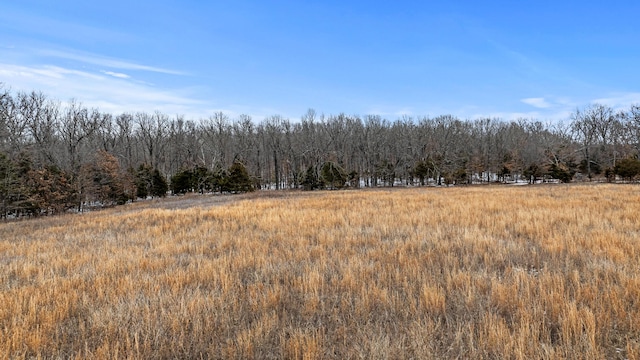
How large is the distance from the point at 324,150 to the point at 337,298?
48304 millimetres

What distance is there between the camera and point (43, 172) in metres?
22.9

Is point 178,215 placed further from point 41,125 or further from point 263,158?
point 263,158

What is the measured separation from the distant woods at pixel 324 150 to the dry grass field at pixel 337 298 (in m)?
29.5

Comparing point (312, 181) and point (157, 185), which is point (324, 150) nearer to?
point (312, 181)

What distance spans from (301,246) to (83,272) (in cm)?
452

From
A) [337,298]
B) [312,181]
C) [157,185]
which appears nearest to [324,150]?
[312,181]

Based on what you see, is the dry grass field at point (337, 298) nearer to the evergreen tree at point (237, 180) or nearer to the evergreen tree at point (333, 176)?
the evergreen tree at point (237, 180)

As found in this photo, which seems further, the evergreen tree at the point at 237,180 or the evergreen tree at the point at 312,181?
the evergreen tree at the point at 312,181

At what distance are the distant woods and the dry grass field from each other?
2955 cm

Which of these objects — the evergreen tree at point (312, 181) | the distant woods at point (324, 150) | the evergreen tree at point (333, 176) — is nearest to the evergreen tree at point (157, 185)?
the distant woods at point (324, 150)

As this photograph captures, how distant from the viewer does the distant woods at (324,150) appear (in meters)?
39.7

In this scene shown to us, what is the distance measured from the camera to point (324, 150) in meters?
52.4

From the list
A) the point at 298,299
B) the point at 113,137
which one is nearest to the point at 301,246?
the point at 298,299

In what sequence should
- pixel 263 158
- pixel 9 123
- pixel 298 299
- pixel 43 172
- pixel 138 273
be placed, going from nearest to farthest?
pixel 298 299 → pixel 138 273 → pixel 43 172 → pixel 9 123 → pixel 263 158
